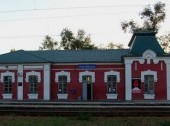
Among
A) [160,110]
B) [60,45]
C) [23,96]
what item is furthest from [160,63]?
[60,45]

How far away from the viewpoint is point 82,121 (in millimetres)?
15547

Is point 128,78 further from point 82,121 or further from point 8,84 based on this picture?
point 82,121

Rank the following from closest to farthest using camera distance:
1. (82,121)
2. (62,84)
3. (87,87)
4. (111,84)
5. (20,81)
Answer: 1. (82,121)
2. (111,84)
3. (87,87)
4. (62,84)
5. (20,81)

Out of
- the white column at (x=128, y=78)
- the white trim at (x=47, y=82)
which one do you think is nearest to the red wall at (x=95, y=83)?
the white trim at (x=47, y=82)

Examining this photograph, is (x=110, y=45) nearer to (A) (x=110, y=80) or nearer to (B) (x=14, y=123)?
(A) (x=110, y=80)

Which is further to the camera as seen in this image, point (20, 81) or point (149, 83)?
point (20, 81)

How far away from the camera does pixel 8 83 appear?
116 feet

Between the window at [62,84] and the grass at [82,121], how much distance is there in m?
17.7

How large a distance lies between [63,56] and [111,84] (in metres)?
5.19

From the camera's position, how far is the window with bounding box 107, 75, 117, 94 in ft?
112

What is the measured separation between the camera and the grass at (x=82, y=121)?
14.6m

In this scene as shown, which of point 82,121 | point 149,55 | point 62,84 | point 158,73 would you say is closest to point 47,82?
point 62,84

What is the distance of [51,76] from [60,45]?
78.9 ft

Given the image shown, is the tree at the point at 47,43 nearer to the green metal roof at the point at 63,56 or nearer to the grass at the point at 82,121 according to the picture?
the green metal roof at the point at 63,56
